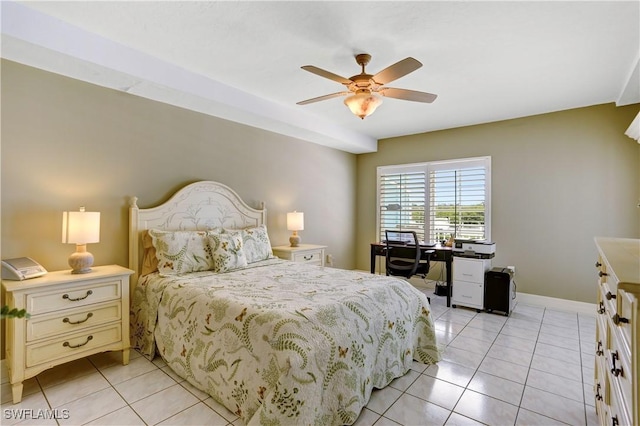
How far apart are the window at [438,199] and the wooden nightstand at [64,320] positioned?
4127 millimetres

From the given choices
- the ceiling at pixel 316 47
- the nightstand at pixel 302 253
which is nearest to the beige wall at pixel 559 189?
the ceiling at pixel 316 47

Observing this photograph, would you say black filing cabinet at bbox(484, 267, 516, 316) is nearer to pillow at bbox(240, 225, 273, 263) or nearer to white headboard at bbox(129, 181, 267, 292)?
pillow at bbox(240, 225, 273, 263)

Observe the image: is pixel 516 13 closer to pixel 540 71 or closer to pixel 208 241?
pixel 540 71

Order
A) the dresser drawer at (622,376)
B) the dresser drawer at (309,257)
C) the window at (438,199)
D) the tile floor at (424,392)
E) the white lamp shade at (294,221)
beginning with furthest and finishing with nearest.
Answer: the window at (438,199)
the white lamp shade at (294,221)
the dresser drawer at (309,257)
the tile floor at (424,392)
the dresser drawer at (622,376)

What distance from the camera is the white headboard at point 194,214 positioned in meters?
2.95

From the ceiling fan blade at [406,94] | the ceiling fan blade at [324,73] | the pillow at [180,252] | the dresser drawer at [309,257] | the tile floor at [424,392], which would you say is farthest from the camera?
the dresser drawer at [309,257]

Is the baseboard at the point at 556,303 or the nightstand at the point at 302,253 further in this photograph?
the nightstand at the point at 302,253

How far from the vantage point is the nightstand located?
398cm

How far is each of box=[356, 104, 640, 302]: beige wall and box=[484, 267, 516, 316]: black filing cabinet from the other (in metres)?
0.63

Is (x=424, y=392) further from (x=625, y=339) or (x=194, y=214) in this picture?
(x=194, y=214)

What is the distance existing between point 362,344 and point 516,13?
2.38 meters

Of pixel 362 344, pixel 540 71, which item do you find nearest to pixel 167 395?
pixel 362 344

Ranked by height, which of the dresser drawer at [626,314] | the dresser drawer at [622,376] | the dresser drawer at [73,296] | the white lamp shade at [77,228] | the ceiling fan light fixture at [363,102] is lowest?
the dresser drawer at [73,296]

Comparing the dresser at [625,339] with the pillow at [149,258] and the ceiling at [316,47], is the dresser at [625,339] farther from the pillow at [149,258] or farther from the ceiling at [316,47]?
the pillow at [149,258]
